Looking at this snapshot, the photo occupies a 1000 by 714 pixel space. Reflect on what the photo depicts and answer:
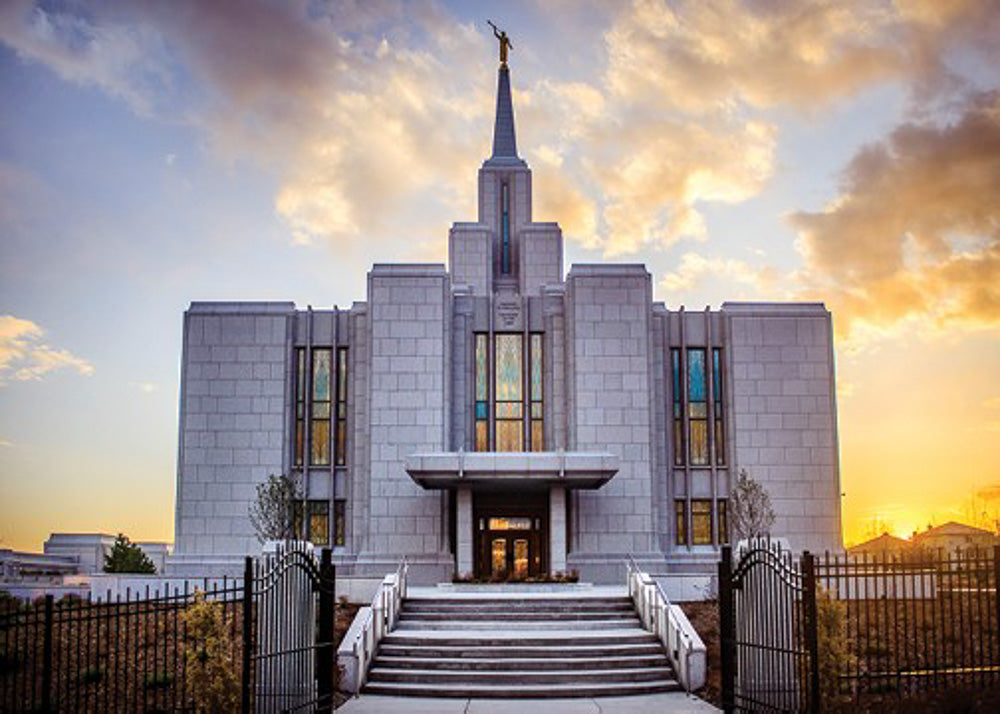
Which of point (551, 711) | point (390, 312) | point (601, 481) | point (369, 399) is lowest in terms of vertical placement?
point (551, 711)

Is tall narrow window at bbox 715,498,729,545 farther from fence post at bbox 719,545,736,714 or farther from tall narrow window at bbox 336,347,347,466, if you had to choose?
fence post at bbox 719,545,736,714

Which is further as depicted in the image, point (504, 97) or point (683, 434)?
point (504, 97)

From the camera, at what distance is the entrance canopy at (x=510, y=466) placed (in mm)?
31250

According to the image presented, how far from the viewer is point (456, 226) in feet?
132

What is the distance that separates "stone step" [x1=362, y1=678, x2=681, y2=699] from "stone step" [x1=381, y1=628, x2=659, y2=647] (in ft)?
5.83

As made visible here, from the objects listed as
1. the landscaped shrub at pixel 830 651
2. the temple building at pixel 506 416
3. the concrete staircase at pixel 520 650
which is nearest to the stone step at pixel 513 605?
the concrete staircase at pixel 520 650

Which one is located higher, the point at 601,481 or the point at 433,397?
the point at 433,397

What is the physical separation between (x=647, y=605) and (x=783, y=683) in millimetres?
7266

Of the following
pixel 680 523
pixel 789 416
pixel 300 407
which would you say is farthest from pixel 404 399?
pixel 789 416

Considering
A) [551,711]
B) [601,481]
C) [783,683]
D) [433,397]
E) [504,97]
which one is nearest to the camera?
[783,683]

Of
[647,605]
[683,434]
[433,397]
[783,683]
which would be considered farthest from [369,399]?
[783,683]

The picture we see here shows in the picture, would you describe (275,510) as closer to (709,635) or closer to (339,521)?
(339,521)

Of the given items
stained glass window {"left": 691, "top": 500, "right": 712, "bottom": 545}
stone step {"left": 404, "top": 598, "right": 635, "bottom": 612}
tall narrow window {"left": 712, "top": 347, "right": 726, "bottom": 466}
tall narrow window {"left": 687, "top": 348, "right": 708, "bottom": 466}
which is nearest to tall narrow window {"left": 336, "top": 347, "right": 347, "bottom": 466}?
tall narrow window {"left": 687, "top": 348, "right": 708, "bottom": 466}

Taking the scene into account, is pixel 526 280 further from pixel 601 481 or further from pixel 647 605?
pixel 647 605
